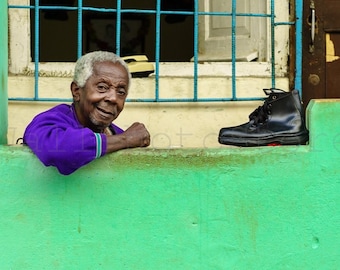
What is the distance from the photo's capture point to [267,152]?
2.74 m

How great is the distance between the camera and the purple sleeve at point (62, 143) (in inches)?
97.3

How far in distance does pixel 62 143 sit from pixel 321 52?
1.93 metres

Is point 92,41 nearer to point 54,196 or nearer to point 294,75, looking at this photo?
point 294,75

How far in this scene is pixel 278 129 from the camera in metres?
2.87

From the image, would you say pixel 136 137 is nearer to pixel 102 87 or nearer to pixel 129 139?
pixel 129 139

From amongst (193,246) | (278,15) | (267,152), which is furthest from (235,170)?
(278,15)

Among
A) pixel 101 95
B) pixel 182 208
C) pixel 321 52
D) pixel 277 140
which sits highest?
pixel 321 52

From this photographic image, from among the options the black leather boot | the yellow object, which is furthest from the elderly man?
the yellow object

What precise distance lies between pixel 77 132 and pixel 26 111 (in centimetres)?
113

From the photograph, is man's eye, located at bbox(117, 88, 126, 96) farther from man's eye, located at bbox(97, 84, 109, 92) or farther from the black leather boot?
the black leather boot

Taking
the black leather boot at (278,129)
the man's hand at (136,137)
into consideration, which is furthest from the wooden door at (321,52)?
the man's hand at (136,137)

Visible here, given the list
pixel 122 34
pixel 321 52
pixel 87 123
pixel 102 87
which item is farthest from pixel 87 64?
pixel 122 34

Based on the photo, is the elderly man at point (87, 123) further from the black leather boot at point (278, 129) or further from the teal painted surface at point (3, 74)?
the black leather boot at point (278, 129)

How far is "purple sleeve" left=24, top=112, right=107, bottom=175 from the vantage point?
97.3 inches
